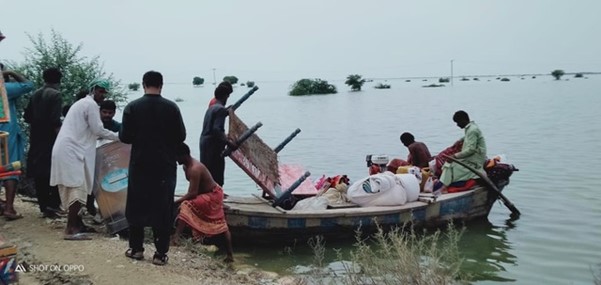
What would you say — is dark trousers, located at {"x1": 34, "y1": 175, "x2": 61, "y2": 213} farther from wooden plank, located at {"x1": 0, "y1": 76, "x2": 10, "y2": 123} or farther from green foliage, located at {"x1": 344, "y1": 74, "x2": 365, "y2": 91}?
green foliage, located at {"x1": 344, "y1": 74, "x2": 365, "y2": 91}

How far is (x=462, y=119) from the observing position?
29.5 feet

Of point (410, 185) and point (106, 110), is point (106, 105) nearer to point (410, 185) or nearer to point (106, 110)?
point (106, 110)

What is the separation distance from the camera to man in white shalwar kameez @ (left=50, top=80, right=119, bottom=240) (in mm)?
5574

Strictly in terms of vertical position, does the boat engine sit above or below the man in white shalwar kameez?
below

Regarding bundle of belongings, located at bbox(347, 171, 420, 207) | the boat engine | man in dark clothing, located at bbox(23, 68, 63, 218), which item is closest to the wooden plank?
man in dark clothing, located at bbox(23, 68, 63, 218)

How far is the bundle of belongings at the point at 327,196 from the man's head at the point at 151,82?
354 centimetres

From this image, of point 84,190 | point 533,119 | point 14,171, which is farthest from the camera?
point 533,119

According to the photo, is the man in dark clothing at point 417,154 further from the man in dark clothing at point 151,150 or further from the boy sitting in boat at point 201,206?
the man in dark clothing at point 151,150

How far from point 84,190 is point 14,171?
4.79ft

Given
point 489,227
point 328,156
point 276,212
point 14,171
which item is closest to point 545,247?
point 489,227

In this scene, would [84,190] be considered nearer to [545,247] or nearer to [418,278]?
[418,278]

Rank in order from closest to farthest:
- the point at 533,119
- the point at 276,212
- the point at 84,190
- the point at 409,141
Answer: the point at 84,190 → the point at 276,212 → the point at 409,141 → the point at 533,119

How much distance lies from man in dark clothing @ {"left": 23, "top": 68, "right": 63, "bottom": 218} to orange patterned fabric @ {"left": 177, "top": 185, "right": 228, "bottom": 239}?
1.60 m

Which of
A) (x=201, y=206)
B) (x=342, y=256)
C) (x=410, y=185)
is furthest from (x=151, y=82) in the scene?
(x=410, y=185)
